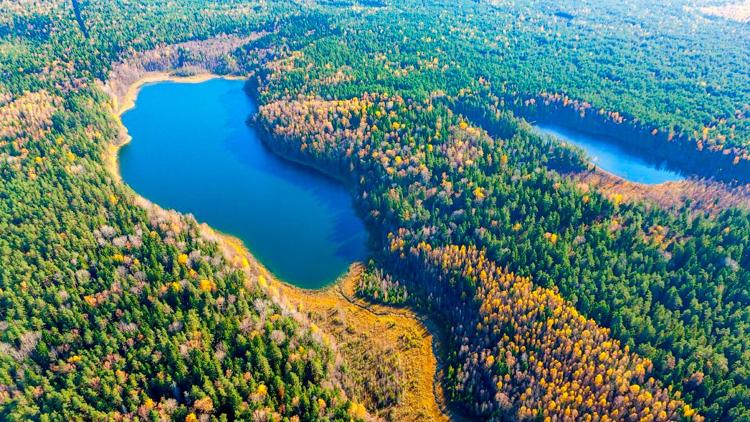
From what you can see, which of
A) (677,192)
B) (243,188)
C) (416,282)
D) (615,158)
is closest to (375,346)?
(416,282)

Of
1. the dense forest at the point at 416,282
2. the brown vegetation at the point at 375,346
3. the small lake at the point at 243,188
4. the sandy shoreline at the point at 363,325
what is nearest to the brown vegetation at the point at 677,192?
the dense forest at the point at 416,282

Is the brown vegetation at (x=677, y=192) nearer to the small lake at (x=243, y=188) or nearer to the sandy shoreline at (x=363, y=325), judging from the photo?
the sandy shoreline at (x=363, y=325)

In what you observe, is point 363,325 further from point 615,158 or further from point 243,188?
point 615,158

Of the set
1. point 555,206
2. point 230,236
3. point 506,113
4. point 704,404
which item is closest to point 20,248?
point 230,236

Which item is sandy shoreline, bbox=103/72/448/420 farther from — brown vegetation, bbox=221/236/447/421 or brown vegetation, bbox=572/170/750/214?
brown vegetation, bbox=572/170/750/214

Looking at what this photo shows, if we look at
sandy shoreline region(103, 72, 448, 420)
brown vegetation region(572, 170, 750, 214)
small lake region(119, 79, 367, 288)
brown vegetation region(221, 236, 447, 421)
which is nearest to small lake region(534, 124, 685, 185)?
brown vegetation region(572, 170, 750, 214)

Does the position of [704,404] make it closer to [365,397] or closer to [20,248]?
[365,397]
